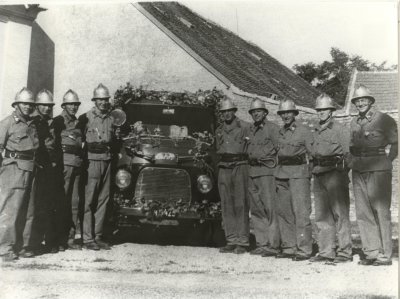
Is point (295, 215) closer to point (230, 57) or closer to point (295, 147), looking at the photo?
point (295, 147)

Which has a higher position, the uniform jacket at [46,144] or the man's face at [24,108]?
the man's face at [24,108]

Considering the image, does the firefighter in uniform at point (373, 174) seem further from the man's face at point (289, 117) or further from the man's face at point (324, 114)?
the man's face at point (289, 117)

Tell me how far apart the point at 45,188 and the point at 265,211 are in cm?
300

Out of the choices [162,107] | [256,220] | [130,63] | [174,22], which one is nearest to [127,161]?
[162,107]

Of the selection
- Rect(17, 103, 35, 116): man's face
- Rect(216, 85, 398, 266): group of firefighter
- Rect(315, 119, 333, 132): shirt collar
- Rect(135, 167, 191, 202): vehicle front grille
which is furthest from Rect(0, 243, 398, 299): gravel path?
Rect(17, 103, 35, 116): man's face

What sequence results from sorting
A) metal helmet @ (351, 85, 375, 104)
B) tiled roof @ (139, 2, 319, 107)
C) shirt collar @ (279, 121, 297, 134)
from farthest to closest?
tiled roof @ (139, 2, 319, 107), shirt collar @ (279, 121, 297, 134), metal helmet @ (351, 85, 375, 104)

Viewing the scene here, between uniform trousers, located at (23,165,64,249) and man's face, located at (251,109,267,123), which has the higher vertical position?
man's face, located at (251,109,267,123)

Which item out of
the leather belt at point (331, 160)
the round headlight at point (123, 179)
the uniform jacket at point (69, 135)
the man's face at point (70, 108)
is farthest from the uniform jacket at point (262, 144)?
the man's face at point (70, 108)

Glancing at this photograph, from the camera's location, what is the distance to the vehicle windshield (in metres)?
7.22

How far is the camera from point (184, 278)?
530 centimetres

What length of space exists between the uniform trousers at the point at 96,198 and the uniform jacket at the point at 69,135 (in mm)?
244

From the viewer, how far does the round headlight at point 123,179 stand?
6.61 metres

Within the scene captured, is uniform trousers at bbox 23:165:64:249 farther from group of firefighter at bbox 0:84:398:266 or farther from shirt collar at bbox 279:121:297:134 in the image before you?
shirt collar at bbox 279:121:297:134

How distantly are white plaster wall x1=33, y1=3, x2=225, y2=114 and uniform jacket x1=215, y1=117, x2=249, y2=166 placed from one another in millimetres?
1649
